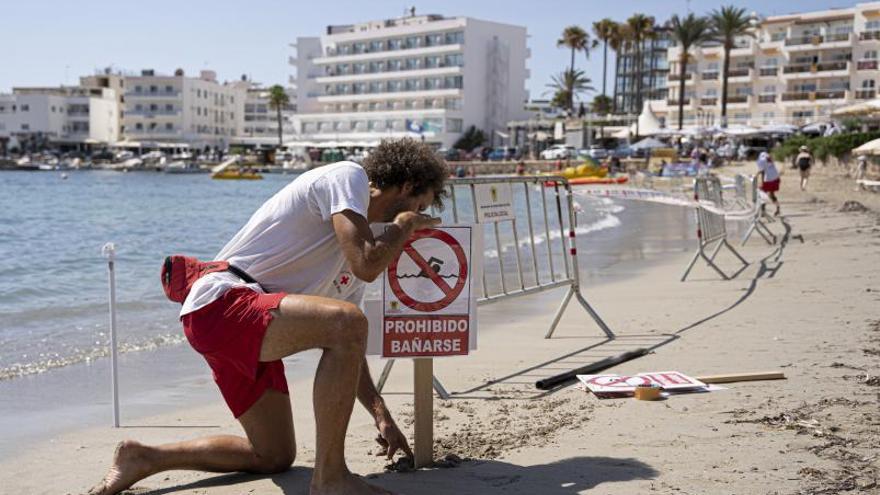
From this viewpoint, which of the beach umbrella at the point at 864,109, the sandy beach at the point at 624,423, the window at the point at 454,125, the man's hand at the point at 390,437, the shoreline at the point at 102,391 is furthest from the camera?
the window at the point at 454,125

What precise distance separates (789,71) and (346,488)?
93.0 metres

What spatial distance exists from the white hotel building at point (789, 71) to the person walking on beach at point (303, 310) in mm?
80537

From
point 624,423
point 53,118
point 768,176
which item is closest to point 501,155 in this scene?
point 53,118

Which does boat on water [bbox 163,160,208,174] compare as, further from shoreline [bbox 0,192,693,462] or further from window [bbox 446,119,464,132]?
shoreline [bbox 0,192,693,462]

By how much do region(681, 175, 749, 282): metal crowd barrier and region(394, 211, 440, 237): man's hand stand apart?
28.0 ft

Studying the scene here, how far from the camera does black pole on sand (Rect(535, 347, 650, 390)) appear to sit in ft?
19.3

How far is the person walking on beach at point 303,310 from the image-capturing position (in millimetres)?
3531

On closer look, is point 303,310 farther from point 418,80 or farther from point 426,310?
point 418,80

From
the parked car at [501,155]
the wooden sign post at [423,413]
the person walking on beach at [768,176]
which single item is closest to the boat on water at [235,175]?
the parked car at [501,155]

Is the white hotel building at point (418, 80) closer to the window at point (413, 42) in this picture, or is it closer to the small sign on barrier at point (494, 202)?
the window at point (413, 42)

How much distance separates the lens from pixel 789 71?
8894 cm

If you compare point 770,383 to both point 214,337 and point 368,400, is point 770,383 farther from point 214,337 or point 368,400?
point 214,337

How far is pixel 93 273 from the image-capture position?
16453 millimetres

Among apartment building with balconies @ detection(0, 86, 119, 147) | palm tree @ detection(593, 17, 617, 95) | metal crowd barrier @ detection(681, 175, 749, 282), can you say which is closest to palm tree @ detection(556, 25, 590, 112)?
palm tree @ detection(593, 17, 617, 95)
